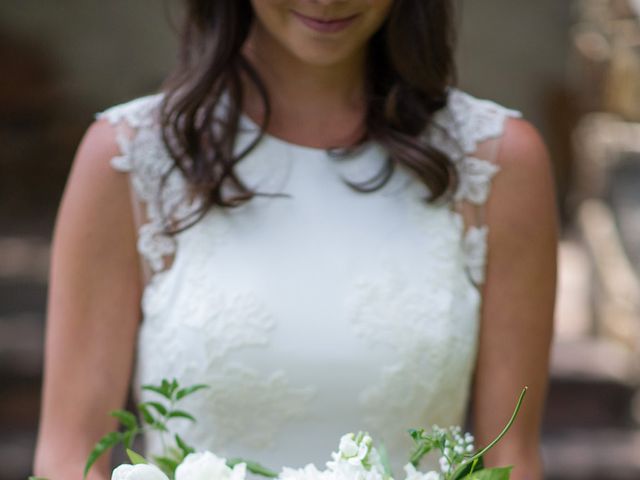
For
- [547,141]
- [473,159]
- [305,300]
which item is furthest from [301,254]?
[547,141]

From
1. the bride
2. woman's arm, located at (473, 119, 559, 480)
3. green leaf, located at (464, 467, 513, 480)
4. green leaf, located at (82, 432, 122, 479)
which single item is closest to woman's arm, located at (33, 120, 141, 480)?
the bride

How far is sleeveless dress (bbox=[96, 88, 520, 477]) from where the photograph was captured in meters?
2.27

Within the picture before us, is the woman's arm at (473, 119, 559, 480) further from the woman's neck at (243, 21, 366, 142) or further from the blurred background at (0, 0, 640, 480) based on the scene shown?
the blurred background at (0, 0, 640, 480)

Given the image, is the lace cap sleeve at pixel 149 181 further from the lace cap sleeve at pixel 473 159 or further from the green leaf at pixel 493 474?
the green leaf at pixel 493 474

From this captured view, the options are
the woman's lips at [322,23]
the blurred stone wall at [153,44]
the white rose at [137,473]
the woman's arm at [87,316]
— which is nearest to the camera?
the white rose at [137,473]

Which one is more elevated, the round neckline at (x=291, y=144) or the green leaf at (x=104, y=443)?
the round neckline at (x=291, y=144)

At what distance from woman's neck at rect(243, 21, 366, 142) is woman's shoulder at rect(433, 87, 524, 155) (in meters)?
0.17

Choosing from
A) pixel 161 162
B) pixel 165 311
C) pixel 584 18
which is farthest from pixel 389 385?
pixel 584 18

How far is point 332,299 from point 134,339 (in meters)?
0.37

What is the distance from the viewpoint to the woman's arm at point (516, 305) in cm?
232

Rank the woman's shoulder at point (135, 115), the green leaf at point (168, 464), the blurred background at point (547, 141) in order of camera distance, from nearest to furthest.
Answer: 1. the green leaf at point (168, 464)
2. the woman's shoulder at point (135, 115)
3. the blurred background at point (547, 141)

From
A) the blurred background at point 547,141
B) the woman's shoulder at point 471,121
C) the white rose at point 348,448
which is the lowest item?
the blurred background at point 547,141

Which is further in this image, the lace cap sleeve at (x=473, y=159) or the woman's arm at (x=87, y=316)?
the lace cap sleeve at (x=473, y=159)

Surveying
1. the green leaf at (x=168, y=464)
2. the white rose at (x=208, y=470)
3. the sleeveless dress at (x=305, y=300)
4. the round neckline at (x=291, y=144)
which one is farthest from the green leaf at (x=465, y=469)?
the round neckline at (x=291, y=144)
